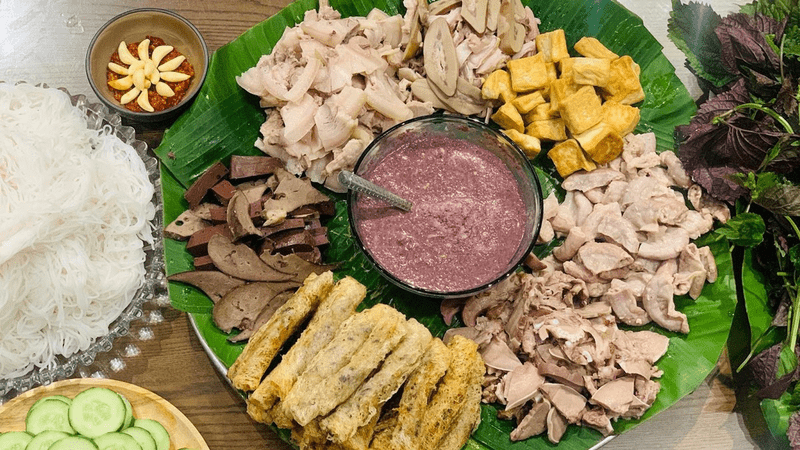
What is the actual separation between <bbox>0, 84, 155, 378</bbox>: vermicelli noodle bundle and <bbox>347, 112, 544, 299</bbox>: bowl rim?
1.34m

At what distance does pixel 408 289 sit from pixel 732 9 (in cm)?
320

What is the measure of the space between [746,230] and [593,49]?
4.82 feet

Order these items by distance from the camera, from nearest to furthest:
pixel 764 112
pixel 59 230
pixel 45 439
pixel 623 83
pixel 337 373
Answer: pixel 337 373, pixel 45 439, pixel 59 230, pixel 764 112, pixel 623 83

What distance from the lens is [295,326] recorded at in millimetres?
3672

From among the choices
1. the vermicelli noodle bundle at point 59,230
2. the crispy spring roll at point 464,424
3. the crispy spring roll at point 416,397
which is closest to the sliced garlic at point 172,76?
the vermicelli noodle bundle at point 59,230

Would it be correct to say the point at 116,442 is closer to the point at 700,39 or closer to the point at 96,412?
the point at 96,412

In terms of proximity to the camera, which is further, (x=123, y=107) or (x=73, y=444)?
(x=123, y=107)

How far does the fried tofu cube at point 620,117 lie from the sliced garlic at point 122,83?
307cm

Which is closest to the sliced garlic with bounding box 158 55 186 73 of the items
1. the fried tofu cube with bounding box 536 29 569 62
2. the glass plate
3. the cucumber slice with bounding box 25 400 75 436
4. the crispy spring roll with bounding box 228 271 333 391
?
the glass plate

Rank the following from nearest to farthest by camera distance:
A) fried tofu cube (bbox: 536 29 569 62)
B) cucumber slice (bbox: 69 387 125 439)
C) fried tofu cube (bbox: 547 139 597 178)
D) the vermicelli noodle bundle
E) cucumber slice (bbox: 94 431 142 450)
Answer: cucumber slice (bbox: 94 431 142 450)
cucumber slice (bbox: 69 387 125 439)
the vermicelli noodle bundle
fried tofu cube (bbox: 547 139 597 178)
fried tofu cube (bbox: 536 29 569 62)

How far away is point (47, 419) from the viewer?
3793 mm

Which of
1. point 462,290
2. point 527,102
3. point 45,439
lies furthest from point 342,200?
point 45,439

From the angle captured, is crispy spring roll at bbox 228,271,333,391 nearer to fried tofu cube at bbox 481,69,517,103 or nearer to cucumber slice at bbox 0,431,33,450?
cucumber slice at bbox 0,431,33,450

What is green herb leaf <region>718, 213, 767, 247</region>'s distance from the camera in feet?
12.9
